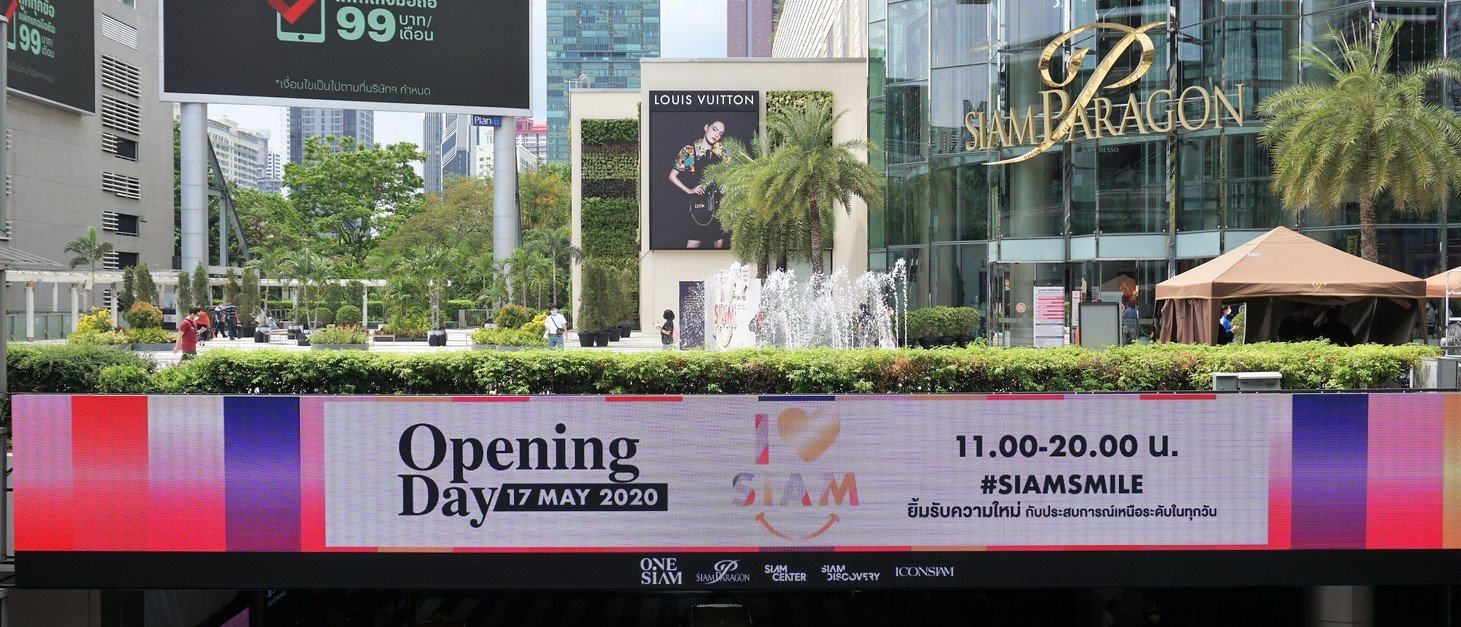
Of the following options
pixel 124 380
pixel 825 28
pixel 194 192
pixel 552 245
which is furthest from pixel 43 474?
pixel 825 28

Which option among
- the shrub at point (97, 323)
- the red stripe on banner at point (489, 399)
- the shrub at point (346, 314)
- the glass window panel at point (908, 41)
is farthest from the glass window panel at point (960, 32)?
the shrub at point (346, 314)

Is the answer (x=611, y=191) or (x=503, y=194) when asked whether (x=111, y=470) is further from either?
(x=611, y=191)

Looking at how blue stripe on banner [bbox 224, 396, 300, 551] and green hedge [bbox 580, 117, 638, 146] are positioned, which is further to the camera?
green hedge [bbox 580, 117, 638, 146]

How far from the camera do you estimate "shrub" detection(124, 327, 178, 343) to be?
3344cm

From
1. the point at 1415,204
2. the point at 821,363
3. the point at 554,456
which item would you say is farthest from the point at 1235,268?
the point at 1415,204

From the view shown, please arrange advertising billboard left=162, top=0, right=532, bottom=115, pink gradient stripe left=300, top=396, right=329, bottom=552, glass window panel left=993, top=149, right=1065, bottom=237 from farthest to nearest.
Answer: advertising billboard left=162, top=0, right=532, bottom=115 → glass window panel left=993, top=149, right=1065, bottom=237 → pink gradient stripe left=300, top=396, right=329, bottom=552

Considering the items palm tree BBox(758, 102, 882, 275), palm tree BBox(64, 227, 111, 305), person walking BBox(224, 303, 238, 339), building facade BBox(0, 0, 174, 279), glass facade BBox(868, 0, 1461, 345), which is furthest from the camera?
building facade BBox(0, 0, 174, 279)

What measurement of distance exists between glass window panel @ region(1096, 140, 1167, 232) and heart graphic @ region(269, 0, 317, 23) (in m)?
31.5

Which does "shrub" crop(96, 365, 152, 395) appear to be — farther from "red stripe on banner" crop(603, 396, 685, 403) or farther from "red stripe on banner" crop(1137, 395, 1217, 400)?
"red stripe on banner" crop(1137, 395, 1217, 400)

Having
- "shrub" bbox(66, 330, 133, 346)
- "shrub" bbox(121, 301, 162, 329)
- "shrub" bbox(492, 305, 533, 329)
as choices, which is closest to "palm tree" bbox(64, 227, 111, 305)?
"shrub" bbox(121, 301, 162, 329)

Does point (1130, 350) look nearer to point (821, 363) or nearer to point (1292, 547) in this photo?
point (1292, 547)

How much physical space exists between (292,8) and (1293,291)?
40.6 metres

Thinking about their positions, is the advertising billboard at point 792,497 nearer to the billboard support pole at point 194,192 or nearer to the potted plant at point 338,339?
the potted plant at point 338,339

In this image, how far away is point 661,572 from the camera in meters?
7.55
